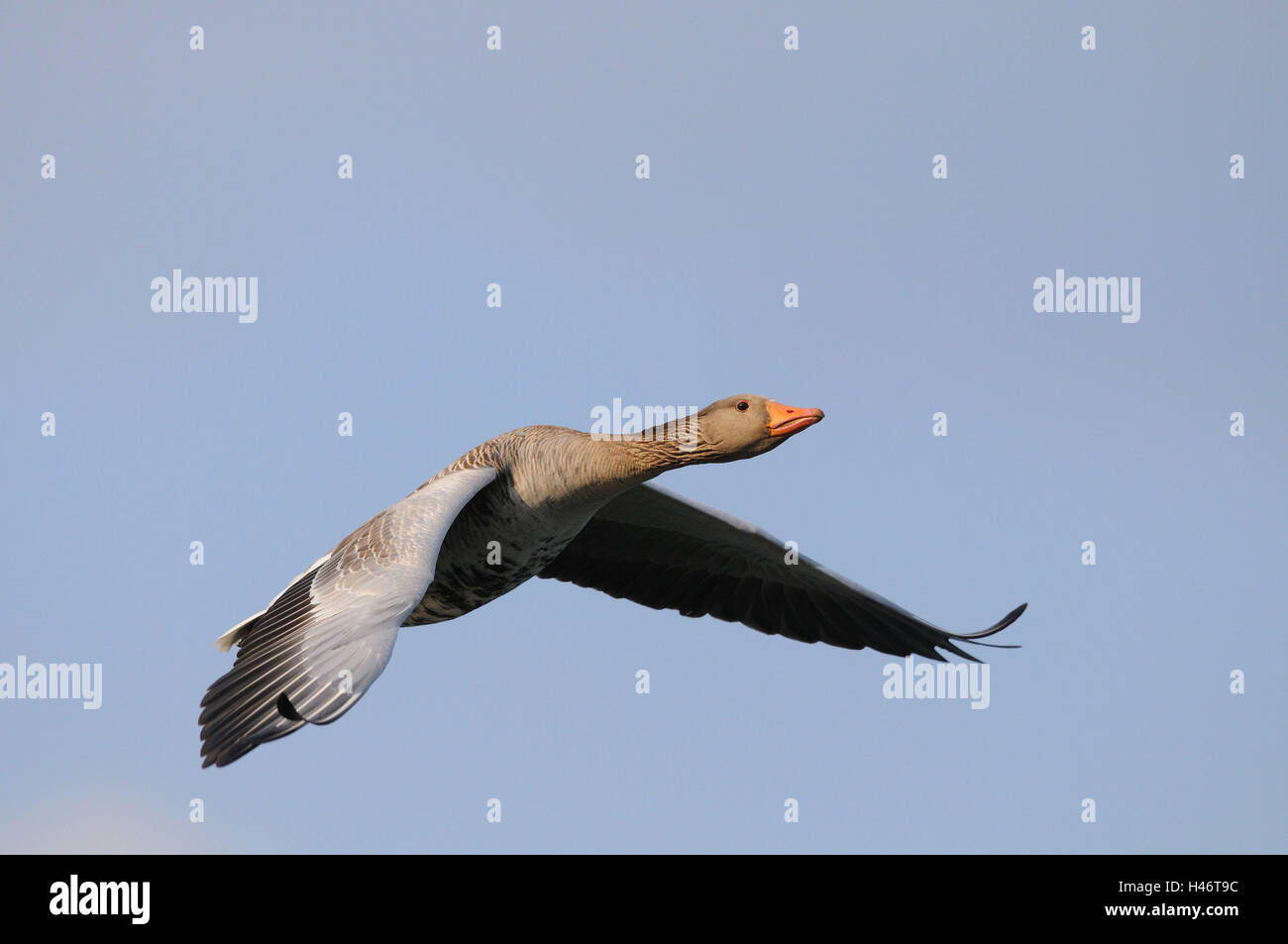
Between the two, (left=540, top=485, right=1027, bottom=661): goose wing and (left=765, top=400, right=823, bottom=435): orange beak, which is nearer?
(left=765, top=400, right=823, bottom=435): orange beak

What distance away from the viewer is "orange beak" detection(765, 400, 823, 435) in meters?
11.1

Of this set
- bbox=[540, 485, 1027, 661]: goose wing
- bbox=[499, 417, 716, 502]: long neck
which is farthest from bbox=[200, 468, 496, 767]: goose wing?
bbox=[540, 485, 1027, 661]: goose wing

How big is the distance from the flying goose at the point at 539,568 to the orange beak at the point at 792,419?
0.05ft

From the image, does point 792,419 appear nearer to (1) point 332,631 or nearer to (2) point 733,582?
(1) point 332,631

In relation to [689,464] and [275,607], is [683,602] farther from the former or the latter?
[275,607]

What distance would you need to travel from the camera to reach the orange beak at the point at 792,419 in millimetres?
11102

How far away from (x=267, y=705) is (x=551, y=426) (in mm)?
4009

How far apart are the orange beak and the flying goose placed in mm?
15

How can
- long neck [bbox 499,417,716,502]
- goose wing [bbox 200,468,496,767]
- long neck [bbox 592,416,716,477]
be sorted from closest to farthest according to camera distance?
goose wing [bbox 200,468,496,767] < long neck [bbox 592,416,716,477] < long neck [bbox 499,417,716,502]

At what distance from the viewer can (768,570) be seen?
48.5 ft

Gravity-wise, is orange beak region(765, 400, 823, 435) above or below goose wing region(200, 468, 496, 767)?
above

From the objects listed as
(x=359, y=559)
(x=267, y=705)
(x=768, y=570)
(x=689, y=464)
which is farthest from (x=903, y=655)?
(x=267, y=705)

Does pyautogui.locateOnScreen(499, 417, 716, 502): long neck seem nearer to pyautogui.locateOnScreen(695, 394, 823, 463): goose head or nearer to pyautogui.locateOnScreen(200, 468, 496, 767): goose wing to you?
pyautogui.locateOnScreen(695, 394, 823, 463): goose head
